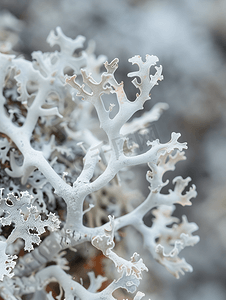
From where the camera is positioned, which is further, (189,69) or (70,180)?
(189,69)

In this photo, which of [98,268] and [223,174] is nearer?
[98,268]

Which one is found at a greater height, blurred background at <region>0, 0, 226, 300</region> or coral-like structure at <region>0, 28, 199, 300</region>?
blurred background at <region>0, 0, 226, 300</region>

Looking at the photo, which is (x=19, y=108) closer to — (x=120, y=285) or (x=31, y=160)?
(x=31, y=160)

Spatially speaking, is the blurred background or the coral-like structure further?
the blurred background

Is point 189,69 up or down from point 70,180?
up

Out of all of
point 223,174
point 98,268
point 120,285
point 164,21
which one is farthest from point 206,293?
point 164,21
